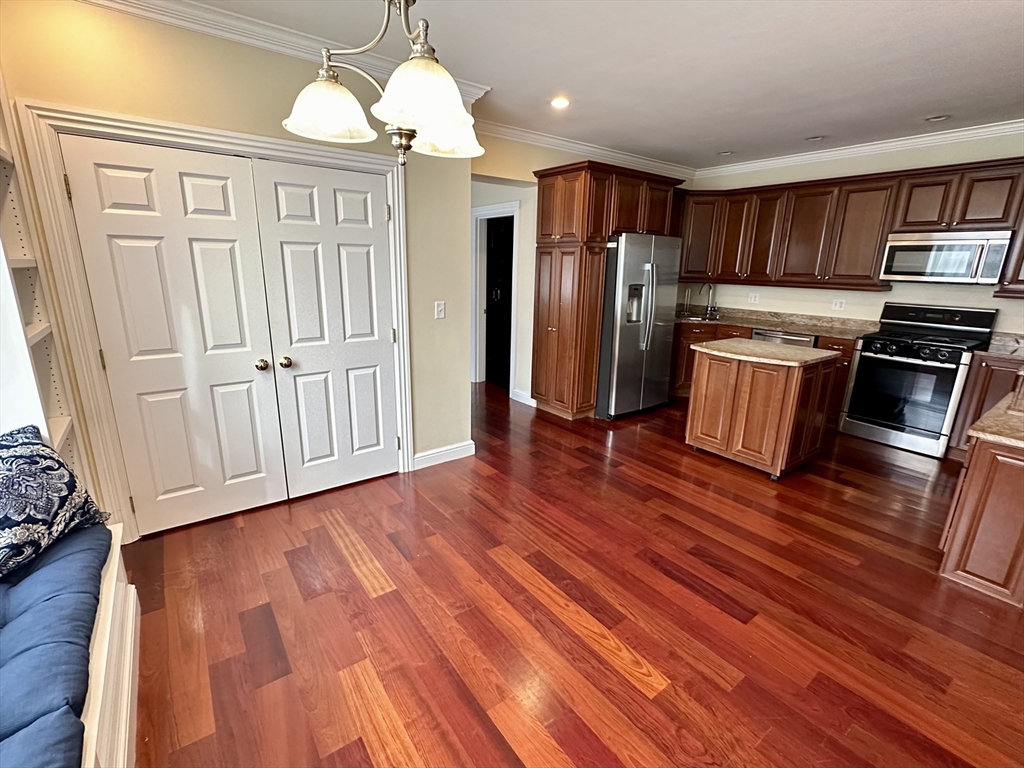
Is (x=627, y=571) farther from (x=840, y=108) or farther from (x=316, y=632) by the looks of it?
(x=840, y=108)

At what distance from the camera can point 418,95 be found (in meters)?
1.14

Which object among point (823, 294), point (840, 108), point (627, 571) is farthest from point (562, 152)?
point (627, 571)

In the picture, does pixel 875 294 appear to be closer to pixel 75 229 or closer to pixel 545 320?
pixel 545 320

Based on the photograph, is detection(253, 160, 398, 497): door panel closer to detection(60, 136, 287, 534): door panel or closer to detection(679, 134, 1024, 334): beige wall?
detection(60, 136, 287, 534): door panel

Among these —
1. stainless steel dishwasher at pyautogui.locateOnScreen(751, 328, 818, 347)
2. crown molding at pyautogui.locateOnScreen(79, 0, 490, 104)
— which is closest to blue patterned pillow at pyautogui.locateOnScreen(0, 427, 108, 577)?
crown molding at pyautogui.locateOnScreen(79, 0, 490, 104)

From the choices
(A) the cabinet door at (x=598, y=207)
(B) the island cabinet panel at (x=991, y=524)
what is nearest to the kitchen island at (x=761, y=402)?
(B) the island cabinet panel at (x=991, y=524)

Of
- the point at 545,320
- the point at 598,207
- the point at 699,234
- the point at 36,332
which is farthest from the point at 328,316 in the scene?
the point at 699,234

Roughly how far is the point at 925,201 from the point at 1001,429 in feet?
9.20

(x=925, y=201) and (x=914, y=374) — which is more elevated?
(x=925, y=201)

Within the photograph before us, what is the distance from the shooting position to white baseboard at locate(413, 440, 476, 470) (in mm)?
3449

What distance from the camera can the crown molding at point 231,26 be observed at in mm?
2076

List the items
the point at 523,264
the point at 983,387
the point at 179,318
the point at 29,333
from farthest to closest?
the point at 523,264 < the point at 983,387 < the point at 179,318 < the point at 29,333

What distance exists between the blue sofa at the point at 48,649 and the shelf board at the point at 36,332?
31.2 inches

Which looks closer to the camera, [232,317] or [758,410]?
[232,317]
